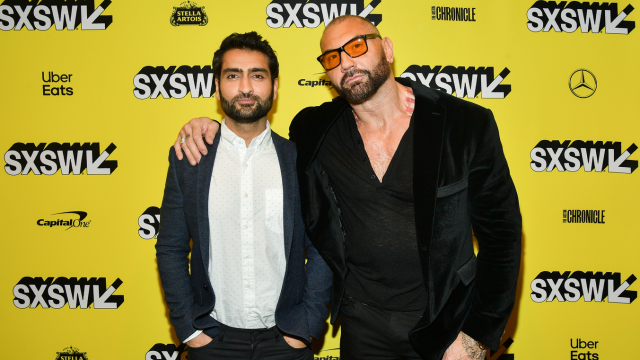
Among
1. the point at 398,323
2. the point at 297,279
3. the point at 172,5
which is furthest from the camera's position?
the point at 172,5

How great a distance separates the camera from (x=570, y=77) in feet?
9.87

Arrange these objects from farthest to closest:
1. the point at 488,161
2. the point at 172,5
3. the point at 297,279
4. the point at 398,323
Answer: the point at 172,5, the point at 297,279, the point at 398,323, the point at 488,161

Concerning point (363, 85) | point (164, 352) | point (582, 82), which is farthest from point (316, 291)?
point (582, 82)

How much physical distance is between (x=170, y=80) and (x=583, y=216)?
10.8 feet

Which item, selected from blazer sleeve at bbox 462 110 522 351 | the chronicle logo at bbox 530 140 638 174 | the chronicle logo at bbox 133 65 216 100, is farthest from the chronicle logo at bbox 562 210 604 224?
the chronicle logo at bbox 133 65 216 100

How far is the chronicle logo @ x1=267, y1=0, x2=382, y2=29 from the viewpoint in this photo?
297 cm

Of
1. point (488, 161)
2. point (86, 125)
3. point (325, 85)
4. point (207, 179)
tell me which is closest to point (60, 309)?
point (86, 125)

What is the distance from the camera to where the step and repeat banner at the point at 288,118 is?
299cm

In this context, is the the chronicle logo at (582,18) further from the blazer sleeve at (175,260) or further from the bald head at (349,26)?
the blazer sleeve at (175,260)

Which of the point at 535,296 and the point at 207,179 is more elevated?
the point at 207,179

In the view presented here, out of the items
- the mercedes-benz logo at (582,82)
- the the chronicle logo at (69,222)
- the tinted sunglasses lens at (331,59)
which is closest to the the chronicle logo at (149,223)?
the the chronicle logo at (69,222)

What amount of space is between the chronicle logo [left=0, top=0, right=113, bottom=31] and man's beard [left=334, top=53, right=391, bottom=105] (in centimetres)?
212

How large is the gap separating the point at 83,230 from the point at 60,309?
669 mm

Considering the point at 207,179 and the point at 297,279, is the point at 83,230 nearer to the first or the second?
the point at 207,179
